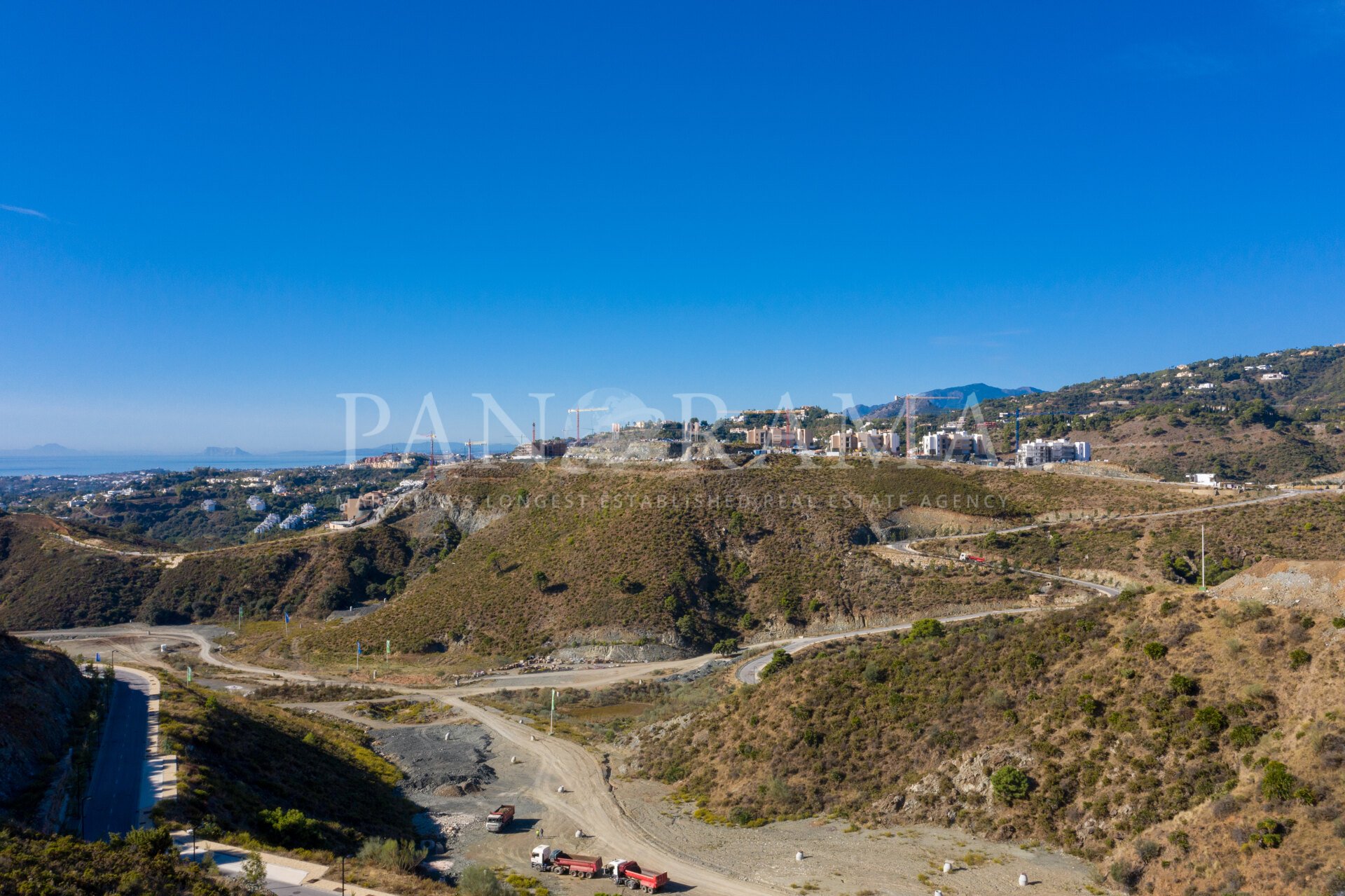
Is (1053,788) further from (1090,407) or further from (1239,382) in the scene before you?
Answer: (1239,382)

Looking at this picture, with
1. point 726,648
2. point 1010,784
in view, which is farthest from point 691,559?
point 1010,784

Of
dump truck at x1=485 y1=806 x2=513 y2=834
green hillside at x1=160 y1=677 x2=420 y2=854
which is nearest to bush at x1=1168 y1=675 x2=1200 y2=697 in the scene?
dump truck at x1=485 y1=806 x2=513 y2=834

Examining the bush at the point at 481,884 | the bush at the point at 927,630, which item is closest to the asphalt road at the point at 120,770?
the bush at the point at 481,884

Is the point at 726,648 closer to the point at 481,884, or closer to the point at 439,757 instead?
the point at 439,757

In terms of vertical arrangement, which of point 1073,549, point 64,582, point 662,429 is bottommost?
point 64,582

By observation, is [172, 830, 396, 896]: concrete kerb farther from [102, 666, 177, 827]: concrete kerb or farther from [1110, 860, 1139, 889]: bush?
[1110, 860, 1139, 889]: bush

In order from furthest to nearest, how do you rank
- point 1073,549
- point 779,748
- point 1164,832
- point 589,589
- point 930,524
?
point 930,524
point 589,589
point 1073,549
point 779,748
point 1164,832

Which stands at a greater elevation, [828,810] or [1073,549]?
[1073,549]

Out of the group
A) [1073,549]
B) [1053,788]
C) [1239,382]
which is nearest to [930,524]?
[1073,549]
